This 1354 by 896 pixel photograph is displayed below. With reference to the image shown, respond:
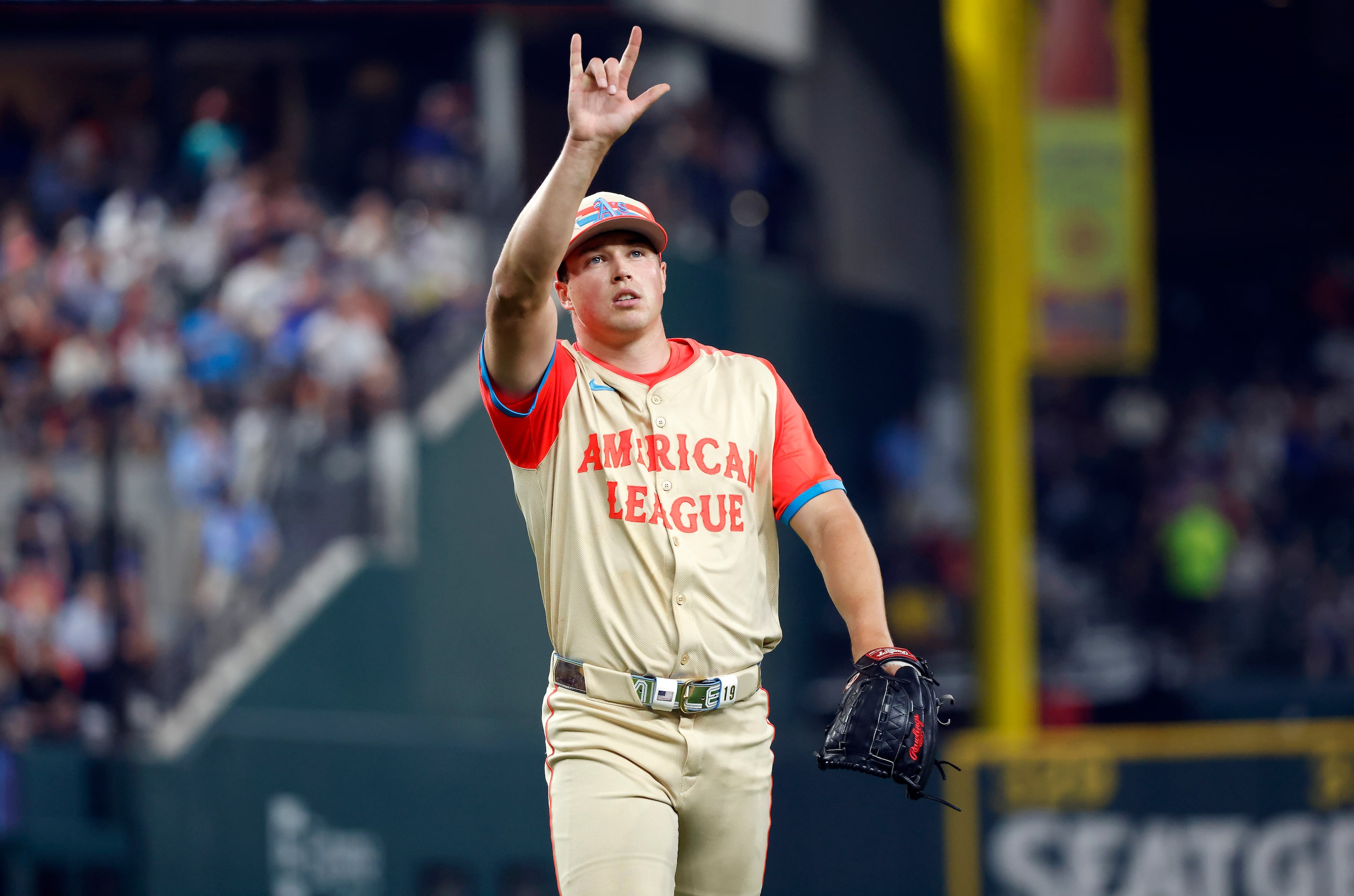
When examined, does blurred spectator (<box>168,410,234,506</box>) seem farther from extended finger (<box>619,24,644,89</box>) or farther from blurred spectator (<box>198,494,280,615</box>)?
extended finger (<box>619,24,644,89</box>)

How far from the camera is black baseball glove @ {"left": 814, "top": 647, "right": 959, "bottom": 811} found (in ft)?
9.46

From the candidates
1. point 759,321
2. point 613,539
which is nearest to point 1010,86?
point 759,321

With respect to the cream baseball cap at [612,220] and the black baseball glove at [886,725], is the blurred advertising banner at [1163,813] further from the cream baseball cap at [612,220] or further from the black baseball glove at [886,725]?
the cream baseball cap at [612,220]

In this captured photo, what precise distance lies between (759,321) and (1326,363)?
628 centimetres

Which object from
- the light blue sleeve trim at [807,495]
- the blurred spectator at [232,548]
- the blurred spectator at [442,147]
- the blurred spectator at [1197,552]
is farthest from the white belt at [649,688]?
the blurred spectator at [1197,552]

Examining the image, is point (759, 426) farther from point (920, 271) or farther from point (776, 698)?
point (920, 271)

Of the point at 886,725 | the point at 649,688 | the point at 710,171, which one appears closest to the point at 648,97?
the point at 649,688

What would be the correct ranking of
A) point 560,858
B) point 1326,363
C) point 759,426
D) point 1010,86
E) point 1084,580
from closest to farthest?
point 560,858, point 759,426, point 1010,86, point 1084,580, point 1326,363

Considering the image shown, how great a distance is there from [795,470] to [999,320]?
5.62 metres

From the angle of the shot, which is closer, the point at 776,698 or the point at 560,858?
the point at 560,858

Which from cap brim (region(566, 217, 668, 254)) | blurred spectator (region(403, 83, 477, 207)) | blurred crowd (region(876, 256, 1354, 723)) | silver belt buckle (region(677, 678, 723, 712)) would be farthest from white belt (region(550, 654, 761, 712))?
blurred spectator (region(403, 83, 477, 207))

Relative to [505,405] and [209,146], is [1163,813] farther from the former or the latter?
[209,146]

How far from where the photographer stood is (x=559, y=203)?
269 cm

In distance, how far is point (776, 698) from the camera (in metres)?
8.86
